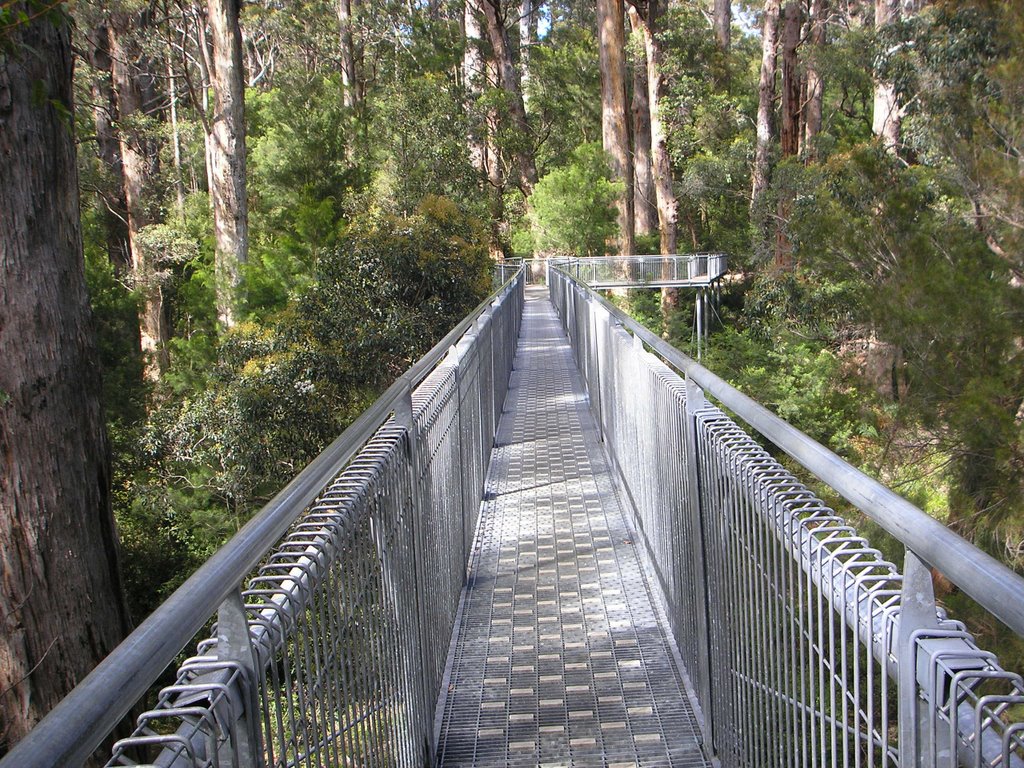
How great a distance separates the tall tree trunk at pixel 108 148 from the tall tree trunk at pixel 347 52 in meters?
9.04

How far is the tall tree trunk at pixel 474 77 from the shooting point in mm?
41594

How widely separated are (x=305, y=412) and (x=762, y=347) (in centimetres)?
1625

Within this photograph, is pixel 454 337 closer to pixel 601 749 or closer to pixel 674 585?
pixel 674 585

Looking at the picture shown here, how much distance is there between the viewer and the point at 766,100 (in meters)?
33.4

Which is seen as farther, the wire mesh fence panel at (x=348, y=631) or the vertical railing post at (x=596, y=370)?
the vertical railing post at (x=596, y=370)

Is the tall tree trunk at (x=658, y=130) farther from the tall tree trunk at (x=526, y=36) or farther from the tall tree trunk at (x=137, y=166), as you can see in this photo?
the tall tree trunk at (x=137, y=166)

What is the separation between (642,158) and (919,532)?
1656 inches

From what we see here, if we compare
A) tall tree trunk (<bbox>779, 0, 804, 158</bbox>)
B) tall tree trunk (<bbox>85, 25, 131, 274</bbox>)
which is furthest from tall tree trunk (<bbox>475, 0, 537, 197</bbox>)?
tall tree trunk (<bbox>85, 25, 131, 274</bbox>)

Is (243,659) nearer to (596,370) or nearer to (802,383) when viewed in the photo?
(596,370)

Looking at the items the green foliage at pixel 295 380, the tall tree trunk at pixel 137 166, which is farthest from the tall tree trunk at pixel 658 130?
the green foliage at pixel 295 380

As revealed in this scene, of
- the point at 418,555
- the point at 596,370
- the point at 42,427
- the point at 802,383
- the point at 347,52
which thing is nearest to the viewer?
the point at 418,555

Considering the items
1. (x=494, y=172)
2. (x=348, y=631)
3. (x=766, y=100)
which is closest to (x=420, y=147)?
(x=494, y=172)

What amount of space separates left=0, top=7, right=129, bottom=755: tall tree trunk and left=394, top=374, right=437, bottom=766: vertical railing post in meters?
3.63

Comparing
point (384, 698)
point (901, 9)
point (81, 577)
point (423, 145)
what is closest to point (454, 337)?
point (81, 577)
